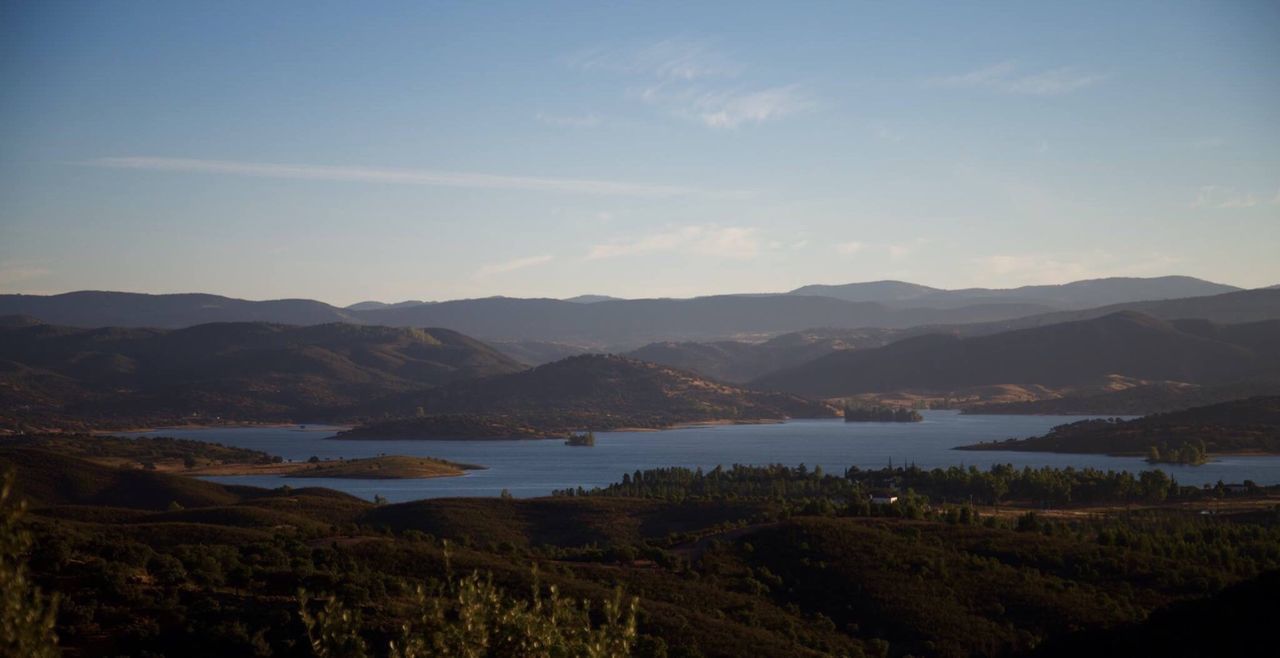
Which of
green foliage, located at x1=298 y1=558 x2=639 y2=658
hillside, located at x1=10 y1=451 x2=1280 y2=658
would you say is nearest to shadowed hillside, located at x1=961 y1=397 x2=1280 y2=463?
hillside, located at x1=10 y1=451 x2=1280 y2=658

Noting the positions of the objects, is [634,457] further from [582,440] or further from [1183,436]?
[1183,436]

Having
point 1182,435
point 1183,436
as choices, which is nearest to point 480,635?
point 1183,436

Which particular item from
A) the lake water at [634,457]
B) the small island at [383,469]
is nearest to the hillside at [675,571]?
the lake water at [634,457]

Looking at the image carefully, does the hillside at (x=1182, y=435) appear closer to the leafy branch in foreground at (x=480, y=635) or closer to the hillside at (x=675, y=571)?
the hillside at (x=675, y=571)

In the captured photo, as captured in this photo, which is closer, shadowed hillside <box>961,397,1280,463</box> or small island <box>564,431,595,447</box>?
shadowed hillside <box>961,397,1280,463</box>

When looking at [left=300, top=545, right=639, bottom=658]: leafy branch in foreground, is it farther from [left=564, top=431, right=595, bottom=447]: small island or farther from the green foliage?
[left=564, top=431, right=595, bottom=447]: small island

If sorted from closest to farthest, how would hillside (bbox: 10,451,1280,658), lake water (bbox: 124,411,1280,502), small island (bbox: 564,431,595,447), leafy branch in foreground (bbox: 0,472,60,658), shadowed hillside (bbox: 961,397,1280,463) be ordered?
leafy branch in foreground (bbox: 0,472,60,658) < hillside (bbox: 10,451,1280,658) < lake water (bbox: 124,411,1280,502) < shadowed hillside (bbox: 961,397,1280,463) < small island (bbox: 564,431,595,447)
